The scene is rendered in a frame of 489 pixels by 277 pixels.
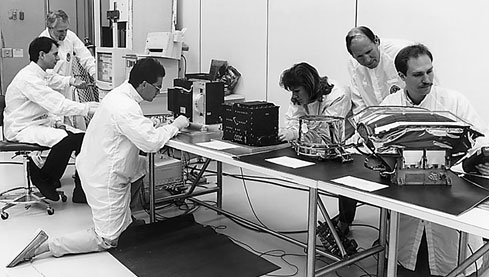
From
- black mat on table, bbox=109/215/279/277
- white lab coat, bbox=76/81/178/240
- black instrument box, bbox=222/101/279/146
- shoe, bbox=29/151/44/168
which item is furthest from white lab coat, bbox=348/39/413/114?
shoe, bbox=29/151/44/168

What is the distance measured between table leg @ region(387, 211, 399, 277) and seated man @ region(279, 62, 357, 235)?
89 centimetres

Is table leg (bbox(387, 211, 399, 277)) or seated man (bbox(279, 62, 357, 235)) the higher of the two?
seated man (bbox(279, 62, 357, 235))

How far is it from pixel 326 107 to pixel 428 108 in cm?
66

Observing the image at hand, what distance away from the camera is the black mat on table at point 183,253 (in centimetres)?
274

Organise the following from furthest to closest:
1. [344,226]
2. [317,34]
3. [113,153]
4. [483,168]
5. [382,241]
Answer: [317,34] < [344,226] < [113,153] < [382,241] < [483,168]

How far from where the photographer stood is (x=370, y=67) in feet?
10.2

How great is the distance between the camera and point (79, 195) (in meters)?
3.95

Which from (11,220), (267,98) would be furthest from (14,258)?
(267,98)

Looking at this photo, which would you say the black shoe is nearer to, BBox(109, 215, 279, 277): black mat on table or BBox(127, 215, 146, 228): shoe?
BBox(127, 215, 146, 228): shoe

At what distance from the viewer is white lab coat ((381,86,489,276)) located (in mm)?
2439

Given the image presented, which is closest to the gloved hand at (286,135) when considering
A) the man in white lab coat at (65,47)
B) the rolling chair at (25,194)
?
the rolling chair at (25,194)

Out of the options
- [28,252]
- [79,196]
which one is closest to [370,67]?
[28,252]

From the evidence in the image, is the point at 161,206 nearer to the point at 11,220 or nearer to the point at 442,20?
the point at 11,220

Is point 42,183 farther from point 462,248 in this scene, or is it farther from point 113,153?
point 462,248
